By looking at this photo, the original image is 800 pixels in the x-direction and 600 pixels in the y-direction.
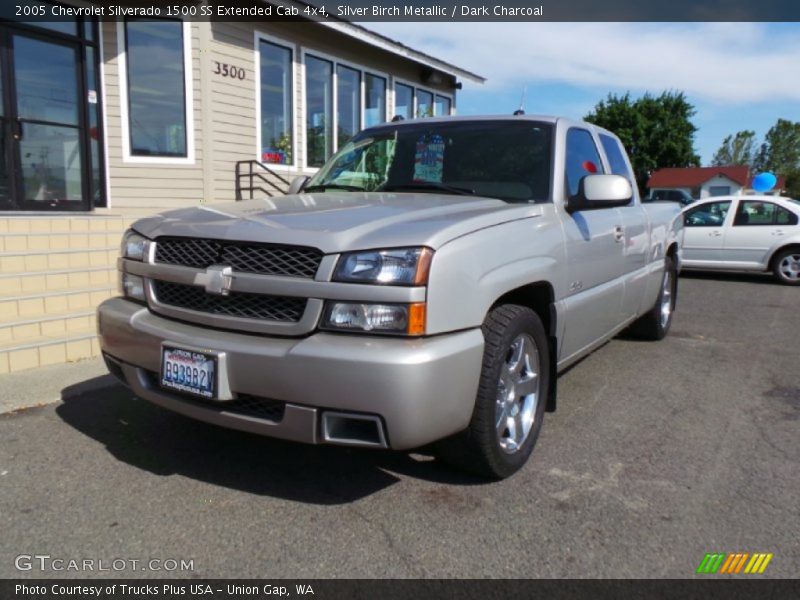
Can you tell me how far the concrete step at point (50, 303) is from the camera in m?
5.21

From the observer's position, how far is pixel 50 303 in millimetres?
5555

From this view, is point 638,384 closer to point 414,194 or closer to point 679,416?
point 679,416

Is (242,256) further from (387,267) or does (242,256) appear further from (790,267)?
(790,267)

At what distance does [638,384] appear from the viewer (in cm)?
480

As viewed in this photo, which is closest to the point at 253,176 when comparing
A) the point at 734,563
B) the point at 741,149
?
the point at 734,563

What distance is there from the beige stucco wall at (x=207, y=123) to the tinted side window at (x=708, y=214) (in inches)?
295

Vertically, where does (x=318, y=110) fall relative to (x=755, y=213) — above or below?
above

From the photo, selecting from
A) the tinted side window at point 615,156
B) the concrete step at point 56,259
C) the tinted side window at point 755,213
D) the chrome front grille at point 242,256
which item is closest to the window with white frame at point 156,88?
the concrete step at point 56,259

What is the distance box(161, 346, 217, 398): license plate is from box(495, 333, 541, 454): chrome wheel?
1.24m

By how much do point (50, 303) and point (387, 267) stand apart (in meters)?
4.23

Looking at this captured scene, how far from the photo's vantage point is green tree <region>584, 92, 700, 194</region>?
54.4 meters

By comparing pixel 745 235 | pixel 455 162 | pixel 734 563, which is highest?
pixel 455 162

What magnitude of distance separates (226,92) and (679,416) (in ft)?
26.1

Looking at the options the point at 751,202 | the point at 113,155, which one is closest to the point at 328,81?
the point at 113,155
